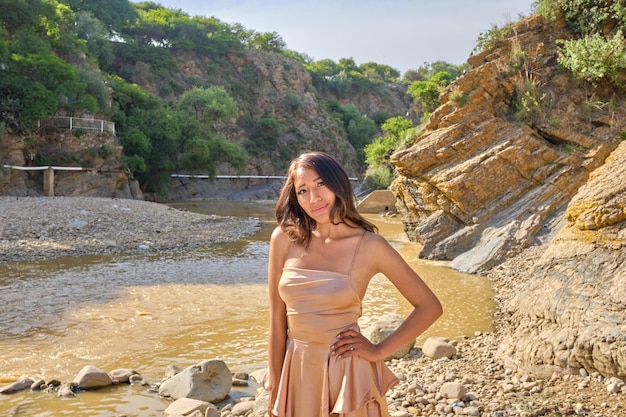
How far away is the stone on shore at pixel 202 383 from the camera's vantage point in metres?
5.71

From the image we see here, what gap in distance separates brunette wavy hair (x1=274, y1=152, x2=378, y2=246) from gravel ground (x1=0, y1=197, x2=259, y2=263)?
1396cm

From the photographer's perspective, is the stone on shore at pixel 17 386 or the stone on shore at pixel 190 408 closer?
the stone on shore at pixel 190 408

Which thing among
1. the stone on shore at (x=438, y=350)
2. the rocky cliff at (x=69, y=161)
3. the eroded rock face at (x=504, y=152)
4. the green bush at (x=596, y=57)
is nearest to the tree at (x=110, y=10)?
the rocky cliff at (x=69, y=161)

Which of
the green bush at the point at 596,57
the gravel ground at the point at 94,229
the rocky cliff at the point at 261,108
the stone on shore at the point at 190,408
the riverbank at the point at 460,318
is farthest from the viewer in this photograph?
the rocky cliff at the point at 261,108

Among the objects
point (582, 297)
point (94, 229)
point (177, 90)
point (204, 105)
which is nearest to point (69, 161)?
point (94, 229)

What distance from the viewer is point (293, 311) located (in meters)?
2.42

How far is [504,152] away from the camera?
45.8 ft

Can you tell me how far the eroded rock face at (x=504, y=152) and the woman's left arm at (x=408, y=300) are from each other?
34.8ft

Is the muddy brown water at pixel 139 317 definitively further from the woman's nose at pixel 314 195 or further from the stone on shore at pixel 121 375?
the woman's nose at pixel 314 195

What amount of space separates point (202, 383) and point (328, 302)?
13.1 ft

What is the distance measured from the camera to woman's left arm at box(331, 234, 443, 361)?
2.33 meters

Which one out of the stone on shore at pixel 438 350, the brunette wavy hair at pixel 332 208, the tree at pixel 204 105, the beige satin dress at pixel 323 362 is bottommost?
the stone on shore at pixel 438 350

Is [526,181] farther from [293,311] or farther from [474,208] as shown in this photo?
[293,311]

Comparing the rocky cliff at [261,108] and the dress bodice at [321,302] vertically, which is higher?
the rocky cliff at [261,108]
